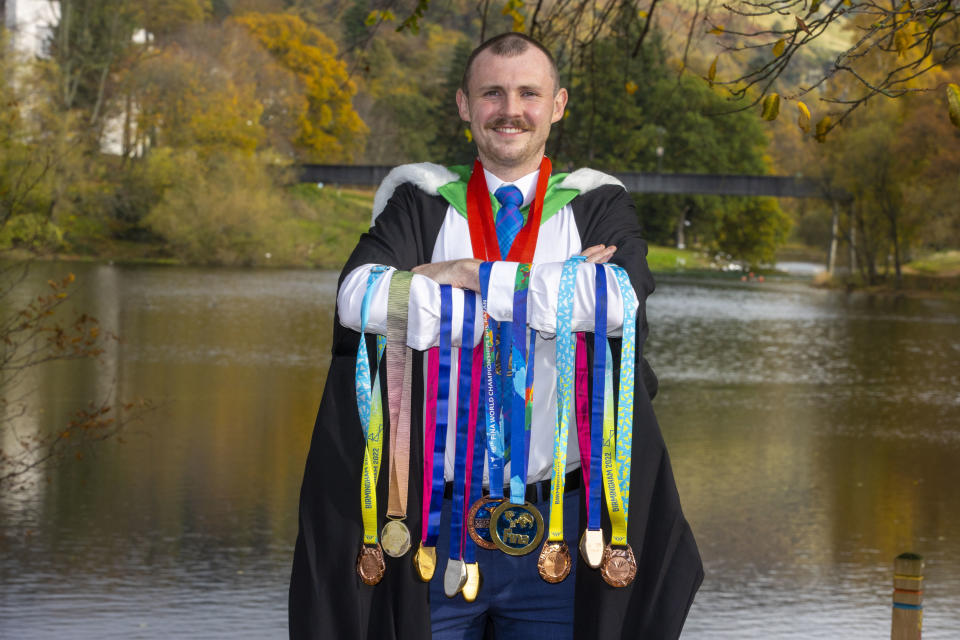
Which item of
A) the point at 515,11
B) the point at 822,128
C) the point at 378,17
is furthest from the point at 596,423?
the point at 378,17

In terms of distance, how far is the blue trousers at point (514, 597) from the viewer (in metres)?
3.27

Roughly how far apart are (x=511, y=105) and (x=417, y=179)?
321 mm

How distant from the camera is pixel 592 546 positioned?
3.14 meters

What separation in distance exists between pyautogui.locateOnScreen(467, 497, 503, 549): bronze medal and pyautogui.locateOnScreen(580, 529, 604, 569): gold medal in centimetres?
23

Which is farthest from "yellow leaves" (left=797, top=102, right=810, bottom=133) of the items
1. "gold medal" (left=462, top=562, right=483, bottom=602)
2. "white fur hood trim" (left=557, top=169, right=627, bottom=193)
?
"gold medal" (left=462, top=562, right=483, bottom=602)

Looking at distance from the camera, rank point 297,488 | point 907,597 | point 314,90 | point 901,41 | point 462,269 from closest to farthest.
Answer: point 462,269, point 901,41, point 907,597, point 297,488, point 314,90

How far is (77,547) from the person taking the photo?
962 centimetres

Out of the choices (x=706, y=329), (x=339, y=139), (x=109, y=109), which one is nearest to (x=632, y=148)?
(x=339, y=139)

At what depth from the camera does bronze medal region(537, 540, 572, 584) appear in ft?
10.4

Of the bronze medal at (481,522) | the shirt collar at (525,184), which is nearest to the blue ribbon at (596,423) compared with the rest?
the bronze medal at (481,522)

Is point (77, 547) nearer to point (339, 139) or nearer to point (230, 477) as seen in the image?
point (230, 477)

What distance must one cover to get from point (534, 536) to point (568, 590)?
19cm

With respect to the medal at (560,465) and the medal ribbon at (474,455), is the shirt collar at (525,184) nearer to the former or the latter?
the medal at (560,465)

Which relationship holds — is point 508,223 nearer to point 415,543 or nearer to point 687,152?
point 415,543
